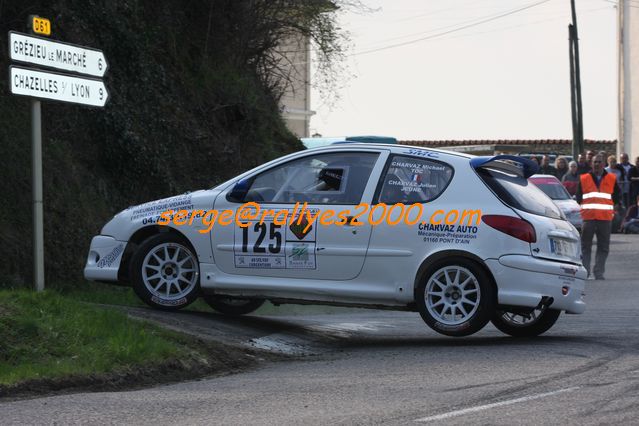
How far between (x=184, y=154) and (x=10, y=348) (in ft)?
34.6

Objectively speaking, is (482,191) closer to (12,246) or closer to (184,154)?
(12,246)

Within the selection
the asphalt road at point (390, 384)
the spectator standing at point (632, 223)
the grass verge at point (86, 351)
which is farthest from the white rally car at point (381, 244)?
the spectator standing at point (632, 223)

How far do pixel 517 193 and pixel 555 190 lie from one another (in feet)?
59.0

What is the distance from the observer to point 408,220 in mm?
11180

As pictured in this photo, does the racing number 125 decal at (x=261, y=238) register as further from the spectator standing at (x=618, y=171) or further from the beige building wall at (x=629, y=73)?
the beige building wall at (x=629, y=73)

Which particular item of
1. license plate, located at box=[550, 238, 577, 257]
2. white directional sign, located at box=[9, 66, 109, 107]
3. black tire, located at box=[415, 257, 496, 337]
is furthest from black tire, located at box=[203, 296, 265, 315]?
license plate, located at box=[550, 238, 577, 257]

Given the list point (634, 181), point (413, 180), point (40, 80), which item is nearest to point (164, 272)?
point (40, 80)

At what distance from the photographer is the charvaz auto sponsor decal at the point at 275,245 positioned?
37.4 ft

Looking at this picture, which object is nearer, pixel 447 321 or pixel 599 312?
pixel 447 321

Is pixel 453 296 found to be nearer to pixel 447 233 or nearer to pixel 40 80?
pixel 447 233

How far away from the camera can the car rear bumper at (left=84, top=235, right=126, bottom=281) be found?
12.3 meters

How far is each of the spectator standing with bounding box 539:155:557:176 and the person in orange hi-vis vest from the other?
10277mm

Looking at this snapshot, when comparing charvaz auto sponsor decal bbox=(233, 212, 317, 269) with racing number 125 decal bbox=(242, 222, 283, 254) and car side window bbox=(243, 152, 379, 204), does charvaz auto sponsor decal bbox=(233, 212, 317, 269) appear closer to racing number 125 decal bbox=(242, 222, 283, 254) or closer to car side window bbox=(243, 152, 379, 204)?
racing number 125 decal bbox=(242, 222, 283, 254)

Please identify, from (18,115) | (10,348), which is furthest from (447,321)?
(18,115)
